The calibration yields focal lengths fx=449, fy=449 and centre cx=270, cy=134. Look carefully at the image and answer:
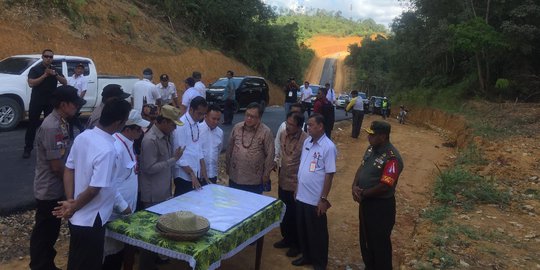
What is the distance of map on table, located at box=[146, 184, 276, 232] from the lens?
4051 mm

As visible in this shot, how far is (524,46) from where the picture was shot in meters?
18.9

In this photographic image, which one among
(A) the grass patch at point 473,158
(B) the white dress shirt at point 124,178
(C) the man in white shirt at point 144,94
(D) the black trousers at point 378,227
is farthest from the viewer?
(A) the grass patch at point 473,158

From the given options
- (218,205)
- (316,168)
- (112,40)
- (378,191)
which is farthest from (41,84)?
(112,40)

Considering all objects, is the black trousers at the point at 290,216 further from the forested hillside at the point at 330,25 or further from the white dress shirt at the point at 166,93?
the forested hillside at the point at 330,25

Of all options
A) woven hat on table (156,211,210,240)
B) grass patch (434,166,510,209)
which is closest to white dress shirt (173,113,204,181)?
woven hat on table (156,211,210,240)

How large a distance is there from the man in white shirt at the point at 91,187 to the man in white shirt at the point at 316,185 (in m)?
2.31

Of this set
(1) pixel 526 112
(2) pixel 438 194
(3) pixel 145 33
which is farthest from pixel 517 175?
(3) pixel 145 33

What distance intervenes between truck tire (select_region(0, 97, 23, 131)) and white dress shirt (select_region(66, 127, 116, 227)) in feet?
25.7

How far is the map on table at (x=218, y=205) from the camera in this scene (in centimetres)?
405

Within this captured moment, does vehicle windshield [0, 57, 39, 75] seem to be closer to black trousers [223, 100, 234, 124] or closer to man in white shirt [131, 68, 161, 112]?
man in white shirt [131, 68, 161, 112]

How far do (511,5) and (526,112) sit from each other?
278 inches

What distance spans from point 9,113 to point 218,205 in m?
7.78

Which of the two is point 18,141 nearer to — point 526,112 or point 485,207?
point 485,207

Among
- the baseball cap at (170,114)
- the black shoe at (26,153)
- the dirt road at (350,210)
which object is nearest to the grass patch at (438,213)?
the dirt road at (350,210)
